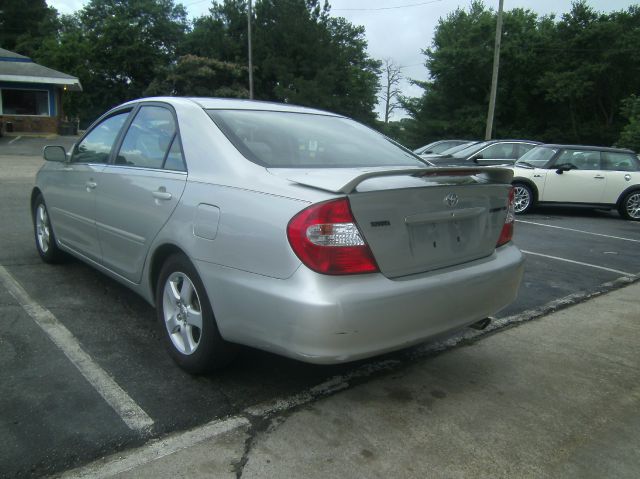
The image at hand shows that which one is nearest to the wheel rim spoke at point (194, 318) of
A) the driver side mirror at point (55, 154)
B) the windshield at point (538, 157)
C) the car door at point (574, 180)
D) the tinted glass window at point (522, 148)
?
the driver side mirror at point (55, 154)

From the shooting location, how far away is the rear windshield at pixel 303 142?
3.08 metres

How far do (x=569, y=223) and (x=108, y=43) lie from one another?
4780 cm

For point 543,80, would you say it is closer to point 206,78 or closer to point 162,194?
point 206,78

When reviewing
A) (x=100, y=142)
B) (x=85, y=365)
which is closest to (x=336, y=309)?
(x=85, y=365)

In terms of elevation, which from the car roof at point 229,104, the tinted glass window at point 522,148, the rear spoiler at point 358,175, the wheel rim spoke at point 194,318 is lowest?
the wheel rim spoke at point 194,318

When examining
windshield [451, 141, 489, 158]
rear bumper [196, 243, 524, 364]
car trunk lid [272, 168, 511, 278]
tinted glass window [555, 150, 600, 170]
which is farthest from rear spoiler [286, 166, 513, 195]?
windshield [451, 141, 489, 158]

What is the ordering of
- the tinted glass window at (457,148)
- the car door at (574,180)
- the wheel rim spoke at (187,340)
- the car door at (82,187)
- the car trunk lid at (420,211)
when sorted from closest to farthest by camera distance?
the car trunk lid at (420,211) → the wheel rim spoke at (187,340) → the car door at (82,187) → the car door at (574,180) → the tinted glass window at (457,148)

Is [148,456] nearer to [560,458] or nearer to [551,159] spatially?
[560,458]

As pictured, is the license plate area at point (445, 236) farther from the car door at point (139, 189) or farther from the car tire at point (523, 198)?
the car tire at point (523, 198)

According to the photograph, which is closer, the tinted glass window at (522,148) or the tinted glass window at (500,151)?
the tinted glass window at (500,151)

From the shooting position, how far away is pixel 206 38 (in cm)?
4816

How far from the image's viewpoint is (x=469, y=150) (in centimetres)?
1311

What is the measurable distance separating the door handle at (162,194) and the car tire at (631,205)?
35.3 feet

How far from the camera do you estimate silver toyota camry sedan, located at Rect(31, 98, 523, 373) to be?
2.43m
